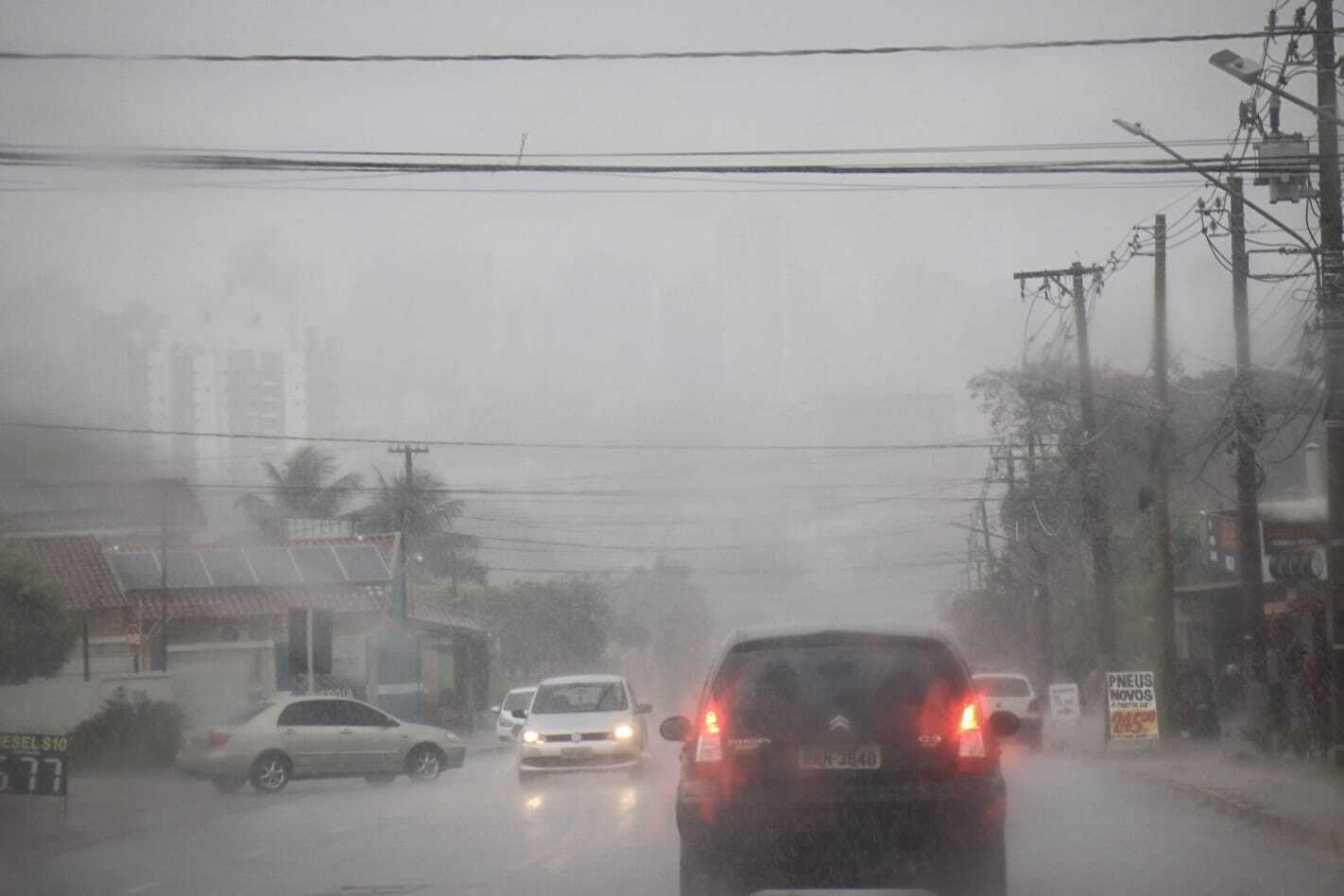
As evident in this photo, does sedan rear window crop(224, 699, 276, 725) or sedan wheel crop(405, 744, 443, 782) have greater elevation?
sedan rear window crop(224, 699, 276, 725)

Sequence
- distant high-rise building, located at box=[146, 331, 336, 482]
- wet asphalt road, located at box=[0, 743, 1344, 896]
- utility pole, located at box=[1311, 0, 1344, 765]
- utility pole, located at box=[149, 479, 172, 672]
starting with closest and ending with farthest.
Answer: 1. wet asphalt road, located at box=[0, 743, 1344, 896]
2. utility pole, located at box=[1311, 0, 1344, 765]
3. utility pole, located at box=[149, 479, 172, 672]
4. distant high-rise building, located at box=[146, 331, 336, 482]

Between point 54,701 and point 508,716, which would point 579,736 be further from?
point 508,716

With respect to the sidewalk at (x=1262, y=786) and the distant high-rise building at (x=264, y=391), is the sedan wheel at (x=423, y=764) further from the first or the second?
the distant high-rise building at (x=264, y=391)

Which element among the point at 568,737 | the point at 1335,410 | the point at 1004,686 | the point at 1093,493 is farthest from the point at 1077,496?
the point at 1335,410

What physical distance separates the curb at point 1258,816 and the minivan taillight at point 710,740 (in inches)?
282

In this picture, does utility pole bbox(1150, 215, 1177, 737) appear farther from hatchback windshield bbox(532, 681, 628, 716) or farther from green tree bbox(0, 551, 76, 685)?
green tree bbox(0, 551, 76, 685)

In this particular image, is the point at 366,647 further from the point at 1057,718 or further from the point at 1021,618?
the point at 1021,618

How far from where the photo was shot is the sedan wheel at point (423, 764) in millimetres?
28375

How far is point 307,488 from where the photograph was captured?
79250mm

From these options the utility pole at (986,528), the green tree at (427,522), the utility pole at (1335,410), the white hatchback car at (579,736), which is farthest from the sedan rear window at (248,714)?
the utility pole at (986,528)

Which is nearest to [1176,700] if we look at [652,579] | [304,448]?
[304,448]

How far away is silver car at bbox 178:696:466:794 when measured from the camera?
2614cm

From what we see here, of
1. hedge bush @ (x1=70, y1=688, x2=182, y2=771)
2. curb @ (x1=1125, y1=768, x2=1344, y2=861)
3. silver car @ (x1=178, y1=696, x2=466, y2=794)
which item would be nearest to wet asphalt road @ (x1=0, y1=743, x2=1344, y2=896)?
curb @ (x1=1125, y1=768, x2=1344, y2=861)

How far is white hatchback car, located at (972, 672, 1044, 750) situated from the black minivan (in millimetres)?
25755
